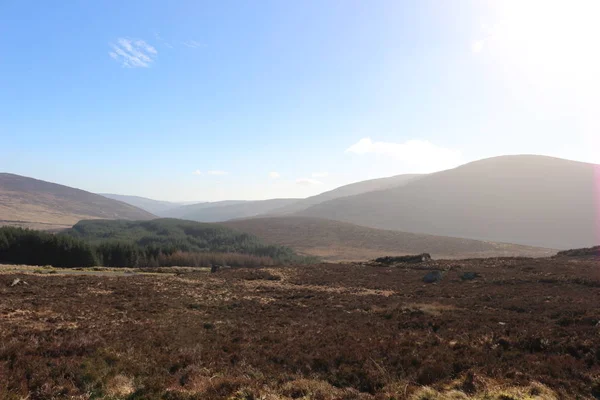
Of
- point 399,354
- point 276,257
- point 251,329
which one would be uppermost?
point 399,354

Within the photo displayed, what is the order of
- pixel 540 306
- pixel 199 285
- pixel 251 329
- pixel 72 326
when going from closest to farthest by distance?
pixel 72 326
pixel 251 329
pixel 540 306
pixel 199 285

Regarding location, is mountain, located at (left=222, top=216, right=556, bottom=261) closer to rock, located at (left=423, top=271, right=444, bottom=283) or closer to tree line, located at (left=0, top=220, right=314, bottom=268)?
tree line, located at (left=0, top=220, right=314, bottom=268)

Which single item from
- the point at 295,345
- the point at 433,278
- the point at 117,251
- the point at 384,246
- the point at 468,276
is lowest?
the point at 384,246

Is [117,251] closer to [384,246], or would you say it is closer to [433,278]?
[433,278]

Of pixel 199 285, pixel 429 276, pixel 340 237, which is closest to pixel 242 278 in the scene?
pixel 199 285

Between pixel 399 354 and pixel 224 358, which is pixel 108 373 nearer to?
pixel 224 358

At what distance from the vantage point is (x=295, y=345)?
15.1 m

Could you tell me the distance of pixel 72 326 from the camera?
1759 cm

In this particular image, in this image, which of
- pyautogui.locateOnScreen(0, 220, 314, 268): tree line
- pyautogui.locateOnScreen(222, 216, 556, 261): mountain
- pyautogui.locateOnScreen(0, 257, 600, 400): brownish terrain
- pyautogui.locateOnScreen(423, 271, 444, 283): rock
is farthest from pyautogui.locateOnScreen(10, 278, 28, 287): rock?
pyautogui.locateOnScreen(222, 216, 556, 261): mountain

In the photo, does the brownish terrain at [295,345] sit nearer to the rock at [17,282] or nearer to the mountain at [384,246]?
the rock at [17,282]

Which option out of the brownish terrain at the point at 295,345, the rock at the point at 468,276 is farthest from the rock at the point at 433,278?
the brownish terrain at the point at 295,345

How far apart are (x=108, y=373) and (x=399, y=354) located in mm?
10440

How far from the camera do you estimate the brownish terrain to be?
9609 mm

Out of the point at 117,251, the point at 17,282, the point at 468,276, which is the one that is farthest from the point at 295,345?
the point at 117,251
